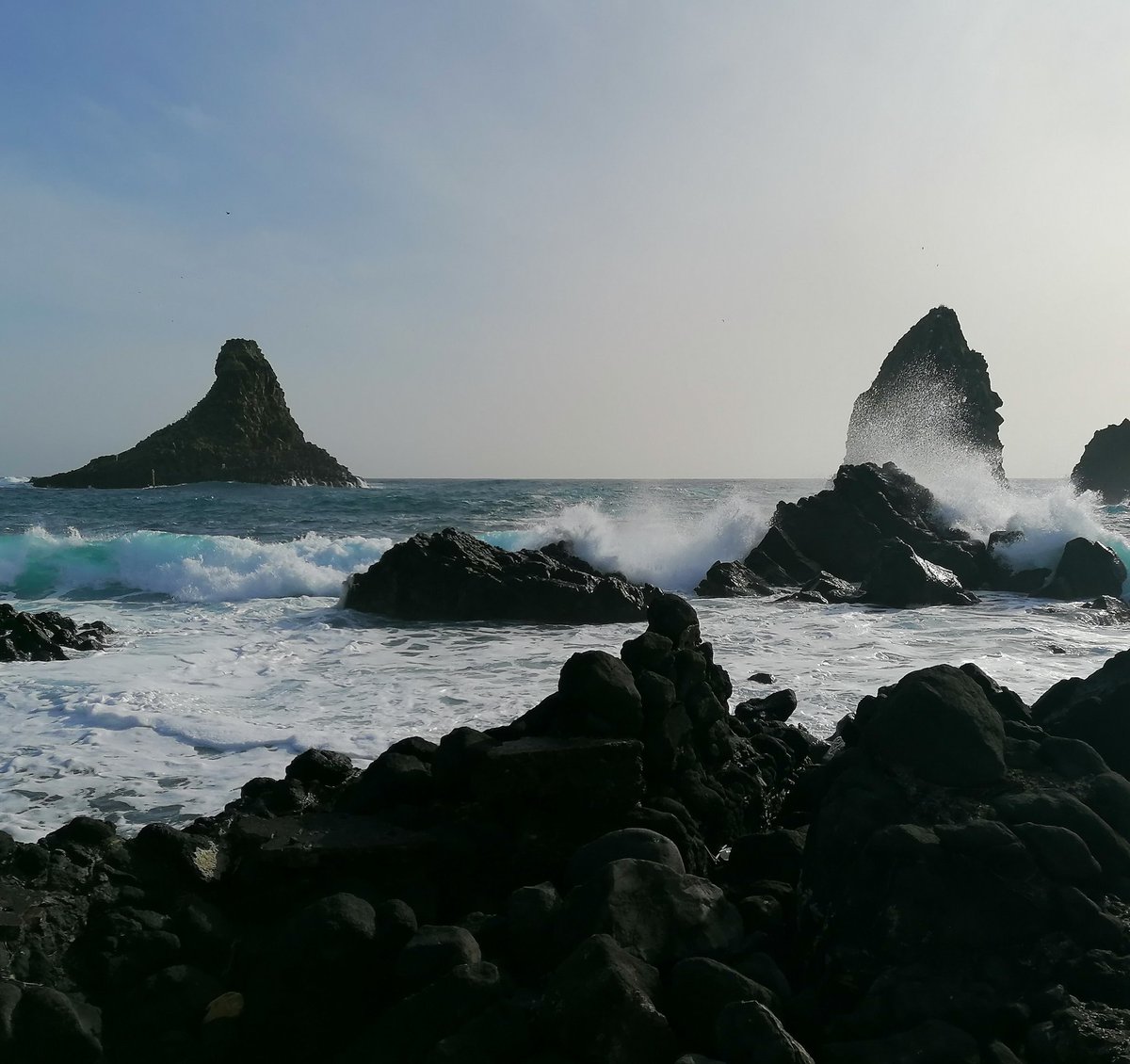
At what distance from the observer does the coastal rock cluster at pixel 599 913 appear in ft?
9.97

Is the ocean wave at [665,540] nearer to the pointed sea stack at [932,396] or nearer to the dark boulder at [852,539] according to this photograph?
the dark boulder at [852,539]

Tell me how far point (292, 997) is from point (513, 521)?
3326cm

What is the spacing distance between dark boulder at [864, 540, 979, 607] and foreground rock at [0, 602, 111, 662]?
12.6 meters

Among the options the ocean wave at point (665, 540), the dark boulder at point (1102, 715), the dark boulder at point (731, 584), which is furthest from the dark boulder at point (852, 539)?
the dark boulder at point (1102, 715)

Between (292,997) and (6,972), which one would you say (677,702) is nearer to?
(292,997)

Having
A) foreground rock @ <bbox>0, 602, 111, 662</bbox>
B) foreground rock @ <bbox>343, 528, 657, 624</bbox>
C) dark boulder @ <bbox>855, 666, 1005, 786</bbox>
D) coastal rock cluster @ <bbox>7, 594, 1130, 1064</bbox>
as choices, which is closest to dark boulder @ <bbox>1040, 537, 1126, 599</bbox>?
foreground rock @ <bbox>343, 528, 657, 624</bbox>

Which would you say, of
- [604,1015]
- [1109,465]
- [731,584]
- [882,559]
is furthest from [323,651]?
[1109,465]

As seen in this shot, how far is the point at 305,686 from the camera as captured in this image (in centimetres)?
915

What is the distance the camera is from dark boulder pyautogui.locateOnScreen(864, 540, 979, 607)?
15875 millimetres

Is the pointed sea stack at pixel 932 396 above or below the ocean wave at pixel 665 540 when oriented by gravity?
above

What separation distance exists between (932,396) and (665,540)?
3390 centimetres

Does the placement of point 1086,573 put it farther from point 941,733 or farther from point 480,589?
point 941,733

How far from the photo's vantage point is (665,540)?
21047mm

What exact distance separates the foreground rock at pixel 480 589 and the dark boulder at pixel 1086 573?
834cm
